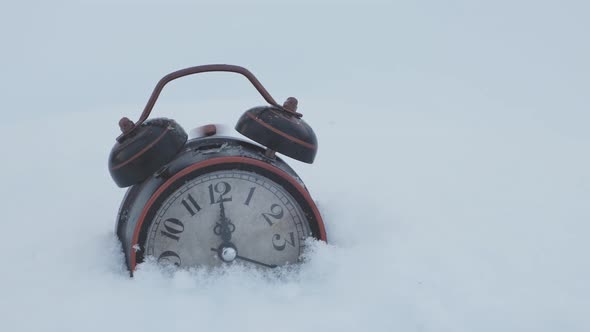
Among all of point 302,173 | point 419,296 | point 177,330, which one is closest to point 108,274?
point 177,330

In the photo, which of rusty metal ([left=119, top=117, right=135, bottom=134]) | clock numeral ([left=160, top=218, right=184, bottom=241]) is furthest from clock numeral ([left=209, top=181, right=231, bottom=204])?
rusty metal ([left=119, top=117, right=135, bottom=134])

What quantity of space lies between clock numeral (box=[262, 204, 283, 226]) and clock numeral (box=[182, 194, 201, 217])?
0.63 feet

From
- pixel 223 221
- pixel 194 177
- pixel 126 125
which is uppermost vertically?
pixel 126 125

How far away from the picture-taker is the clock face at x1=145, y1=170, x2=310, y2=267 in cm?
180

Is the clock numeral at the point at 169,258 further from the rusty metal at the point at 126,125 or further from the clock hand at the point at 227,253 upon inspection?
the rusty metal at the point at 126,125

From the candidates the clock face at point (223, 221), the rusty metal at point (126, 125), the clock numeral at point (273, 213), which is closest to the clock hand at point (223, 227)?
the clock face at point (223, 221)

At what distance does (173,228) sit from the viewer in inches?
Answer: 71.0

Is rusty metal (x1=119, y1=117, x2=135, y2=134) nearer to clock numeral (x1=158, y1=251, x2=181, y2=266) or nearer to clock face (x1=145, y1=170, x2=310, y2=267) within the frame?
clock face (x1=145, y1=170, x2=310, y2=267)

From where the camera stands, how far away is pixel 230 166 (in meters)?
1.80

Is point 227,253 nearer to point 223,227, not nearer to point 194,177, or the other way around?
point 223,227

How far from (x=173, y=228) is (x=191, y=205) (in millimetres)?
82

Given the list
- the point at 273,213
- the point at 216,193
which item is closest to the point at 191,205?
the point at 216,193

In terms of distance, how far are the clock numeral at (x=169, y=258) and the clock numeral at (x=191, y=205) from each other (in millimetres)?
128

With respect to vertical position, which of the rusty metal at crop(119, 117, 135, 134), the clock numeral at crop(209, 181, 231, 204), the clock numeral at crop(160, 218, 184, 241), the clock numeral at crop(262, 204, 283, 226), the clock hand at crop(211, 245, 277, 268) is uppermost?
the rusty metal at crop(119, 117, 135, 134)
